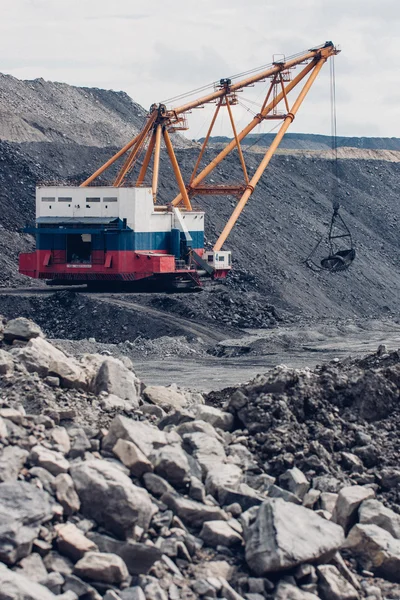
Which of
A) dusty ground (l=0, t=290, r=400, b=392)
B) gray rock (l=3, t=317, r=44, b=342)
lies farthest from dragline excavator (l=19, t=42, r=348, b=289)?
gray rock (l=3, t=317, r=44, b=342)

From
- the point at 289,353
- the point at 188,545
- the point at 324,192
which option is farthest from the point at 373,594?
the point at 324,192

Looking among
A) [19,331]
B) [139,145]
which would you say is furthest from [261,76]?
[19,331]

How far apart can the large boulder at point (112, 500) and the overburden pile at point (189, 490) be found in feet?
0.05

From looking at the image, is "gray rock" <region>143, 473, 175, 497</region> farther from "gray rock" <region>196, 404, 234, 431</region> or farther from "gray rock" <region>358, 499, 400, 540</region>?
"gray rock" <region>196, 404, 234, 431</region>

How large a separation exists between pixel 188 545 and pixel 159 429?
102 inches

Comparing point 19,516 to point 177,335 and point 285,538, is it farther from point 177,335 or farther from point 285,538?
point 177,335

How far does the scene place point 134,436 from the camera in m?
11.7

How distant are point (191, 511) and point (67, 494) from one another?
4.54ft

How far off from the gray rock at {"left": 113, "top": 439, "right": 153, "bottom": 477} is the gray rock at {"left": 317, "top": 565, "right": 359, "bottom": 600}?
212 cm

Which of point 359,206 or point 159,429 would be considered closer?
point 159,429

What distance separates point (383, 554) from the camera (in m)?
11.3

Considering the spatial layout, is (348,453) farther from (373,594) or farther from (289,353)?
(289,353)

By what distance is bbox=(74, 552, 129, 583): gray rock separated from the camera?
386 inches

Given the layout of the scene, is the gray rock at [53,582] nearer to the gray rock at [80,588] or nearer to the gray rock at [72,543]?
the gray rock at [80,588]
